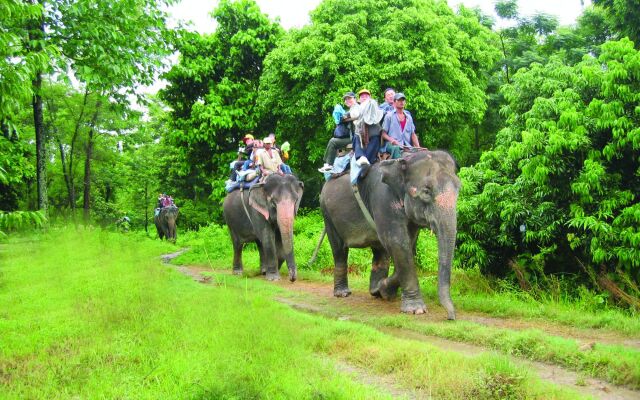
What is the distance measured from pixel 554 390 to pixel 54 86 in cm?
1946

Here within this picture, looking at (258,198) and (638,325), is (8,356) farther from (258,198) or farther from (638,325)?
(258,198)

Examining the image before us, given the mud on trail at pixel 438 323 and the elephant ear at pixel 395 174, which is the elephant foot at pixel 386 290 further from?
the elephant ear at pixel 395 174

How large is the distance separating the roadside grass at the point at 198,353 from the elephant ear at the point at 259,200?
382cm

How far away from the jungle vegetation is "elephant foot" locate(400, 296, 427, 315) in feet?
7.64

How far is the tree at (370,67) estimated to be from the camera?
64.1 feet

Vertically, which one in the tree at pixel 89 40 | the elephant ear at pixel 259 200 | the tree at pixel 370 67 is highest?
the tree at pixel 370 67

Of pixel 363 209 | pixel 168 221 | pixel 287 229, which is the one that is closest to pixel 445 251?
pixel 363 209

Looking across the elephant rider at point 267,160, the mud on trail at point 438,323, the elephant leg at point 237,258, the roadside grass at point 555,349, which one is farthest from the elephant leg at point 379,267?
the elephant leg at point 237,258

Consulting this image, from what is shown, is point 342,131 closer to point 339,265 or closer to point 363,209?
point 363,209

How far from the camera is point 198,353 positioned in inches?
200

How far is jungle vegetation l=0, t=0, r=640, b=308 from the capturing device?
836 cm

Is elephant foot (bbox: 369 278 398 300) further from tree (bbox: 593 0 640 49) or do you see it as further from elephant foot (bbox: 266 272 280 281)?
tree (bbox: 593 0 640 49)

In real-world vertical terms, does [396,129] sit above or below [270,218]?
above

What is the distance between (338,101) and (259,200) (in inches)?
312
